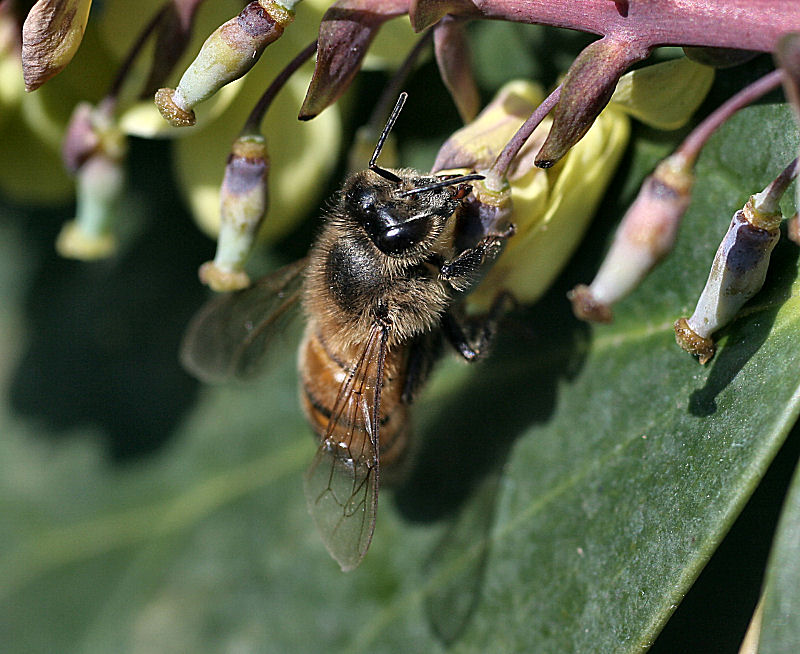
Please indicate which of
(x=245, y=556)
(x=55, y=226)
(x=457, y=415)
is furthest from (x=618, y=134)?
(x=55, y=226)

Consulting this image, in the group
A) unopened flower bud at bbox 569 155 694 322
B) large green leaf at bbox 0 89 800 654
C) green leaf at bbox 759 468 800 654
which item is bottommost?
large green leaf at bbox 0 89 800 654

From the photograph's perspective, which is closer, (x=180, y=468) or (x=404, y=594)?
(x=404, y=594)

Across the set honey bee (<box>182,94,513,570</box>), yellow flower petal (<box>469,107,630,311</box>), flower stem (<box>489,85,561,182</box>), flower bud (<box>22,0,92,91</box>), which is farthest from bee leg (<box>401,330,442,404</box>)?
flower bud (<box>22,0,92,91</box>)

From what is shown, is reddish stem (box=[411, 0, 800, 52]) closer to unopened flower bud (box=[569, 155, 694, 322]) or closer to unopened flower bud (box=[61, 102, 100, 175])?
unopened flower bud (box=[569, 155, 694, 322])

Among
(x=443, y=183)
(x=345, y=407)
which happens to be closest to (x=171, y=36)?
(x=443, y=183)

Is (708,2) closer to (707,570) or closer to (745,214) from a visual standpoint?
(745,214)
